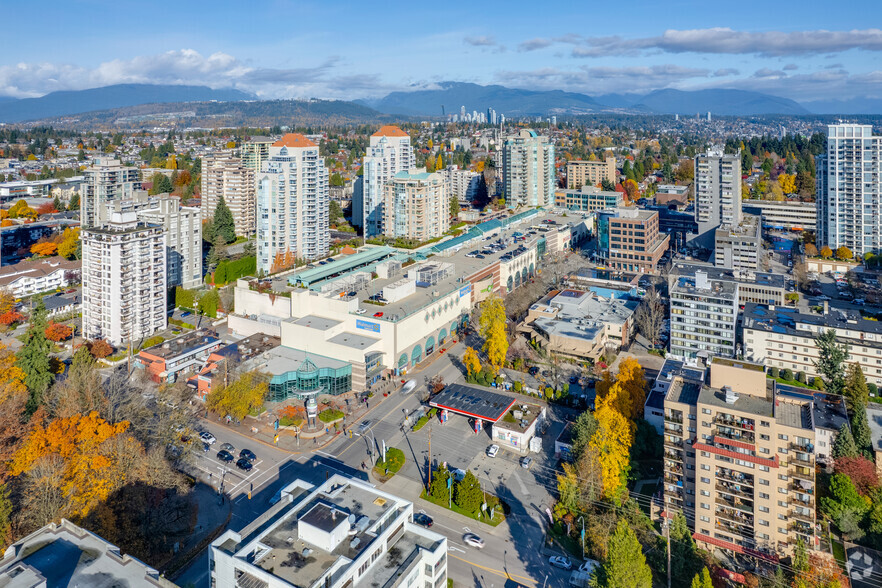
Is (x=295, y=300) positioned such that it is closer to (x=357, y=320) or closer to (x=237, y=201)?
(x=357, y=320)

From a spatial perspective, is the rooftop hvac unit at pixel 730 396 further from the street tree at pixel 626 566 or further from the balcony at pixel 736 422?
the street tree at pixel 626 566

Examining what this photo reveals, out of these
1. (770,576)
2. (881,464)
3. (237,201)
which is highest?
(237,201)

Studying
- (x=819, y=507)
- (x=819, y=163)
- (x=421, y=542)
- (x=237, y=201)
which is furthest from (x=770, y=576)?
(x=237, y=201)

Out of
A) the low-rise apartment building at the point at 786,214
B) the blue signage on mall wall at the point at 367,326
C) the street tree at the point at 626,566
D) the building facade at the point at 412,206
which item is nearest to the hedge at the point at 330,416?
the blue signage on mall wall at the point at 367,326

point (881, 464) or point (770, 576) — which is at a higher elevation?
point (881, 464)

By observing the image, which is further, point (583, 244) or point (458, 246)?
point (583, 244)

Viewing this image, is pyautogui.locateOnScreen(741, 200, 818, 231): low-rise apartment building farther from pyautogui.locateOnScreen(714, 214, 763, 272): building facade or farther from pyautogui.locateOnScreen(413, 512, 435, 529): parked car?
pyautogui.locateOnScreen(413, 512, 435, 529): parked car

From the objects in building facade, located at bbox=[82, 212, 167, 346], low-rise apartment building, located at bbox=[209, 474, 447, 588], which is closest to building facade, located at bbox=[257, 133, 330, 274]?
building facade, located at bbox=[82, 212, 167, 346]
